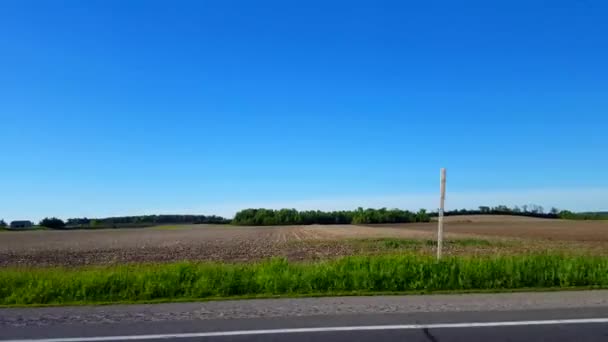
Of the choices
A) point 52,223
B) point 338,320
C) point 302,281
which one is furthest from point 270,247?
point 52,223

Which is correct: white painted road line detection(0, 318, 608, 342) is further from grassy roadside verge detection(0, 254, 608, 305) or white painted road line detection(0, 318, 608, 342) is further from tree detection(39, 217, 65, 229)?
tree detection(39, 217, 65, 229)

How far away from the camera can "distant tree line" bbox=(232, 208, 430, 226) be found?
508ft

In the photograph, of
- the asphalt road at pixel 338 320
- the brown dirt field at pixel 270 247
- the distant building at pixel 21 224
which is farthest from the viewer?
the distant building at pixel 21 224

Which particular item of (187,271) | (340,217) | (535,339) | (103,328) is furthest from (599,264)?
(340,217)

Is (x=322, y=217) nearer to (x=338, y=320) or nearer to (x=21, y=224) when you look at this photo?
(x=21, y=224)

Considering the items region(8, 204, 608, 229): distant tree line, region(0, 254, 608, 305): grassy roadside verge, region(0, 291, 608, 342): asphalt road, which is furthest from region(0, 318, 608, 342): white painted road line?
region(8, 204, 608, 229): distant tree line

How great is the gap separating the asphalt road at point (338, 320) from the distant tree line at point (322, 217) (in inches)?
5617

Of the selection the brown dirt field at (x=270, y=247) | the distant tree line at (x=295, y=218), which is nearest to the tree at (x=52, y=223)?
the distant tree line at (x=295, y=218)

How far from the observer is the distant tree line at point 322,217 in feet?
508

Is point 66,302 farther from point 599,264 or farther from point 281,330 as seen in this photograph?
point 599,264

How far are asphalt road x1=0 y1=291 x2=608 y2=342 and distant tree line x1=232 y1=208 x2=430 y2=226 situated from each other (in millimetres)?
142675

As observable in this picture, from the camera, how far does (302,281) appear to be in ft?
35.8

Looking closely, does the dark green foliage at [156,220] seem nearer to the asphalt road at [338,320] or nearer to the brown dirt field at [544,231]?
the brown dirt field at [544,231]

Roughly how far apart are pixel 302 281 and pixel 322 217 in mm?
157059
